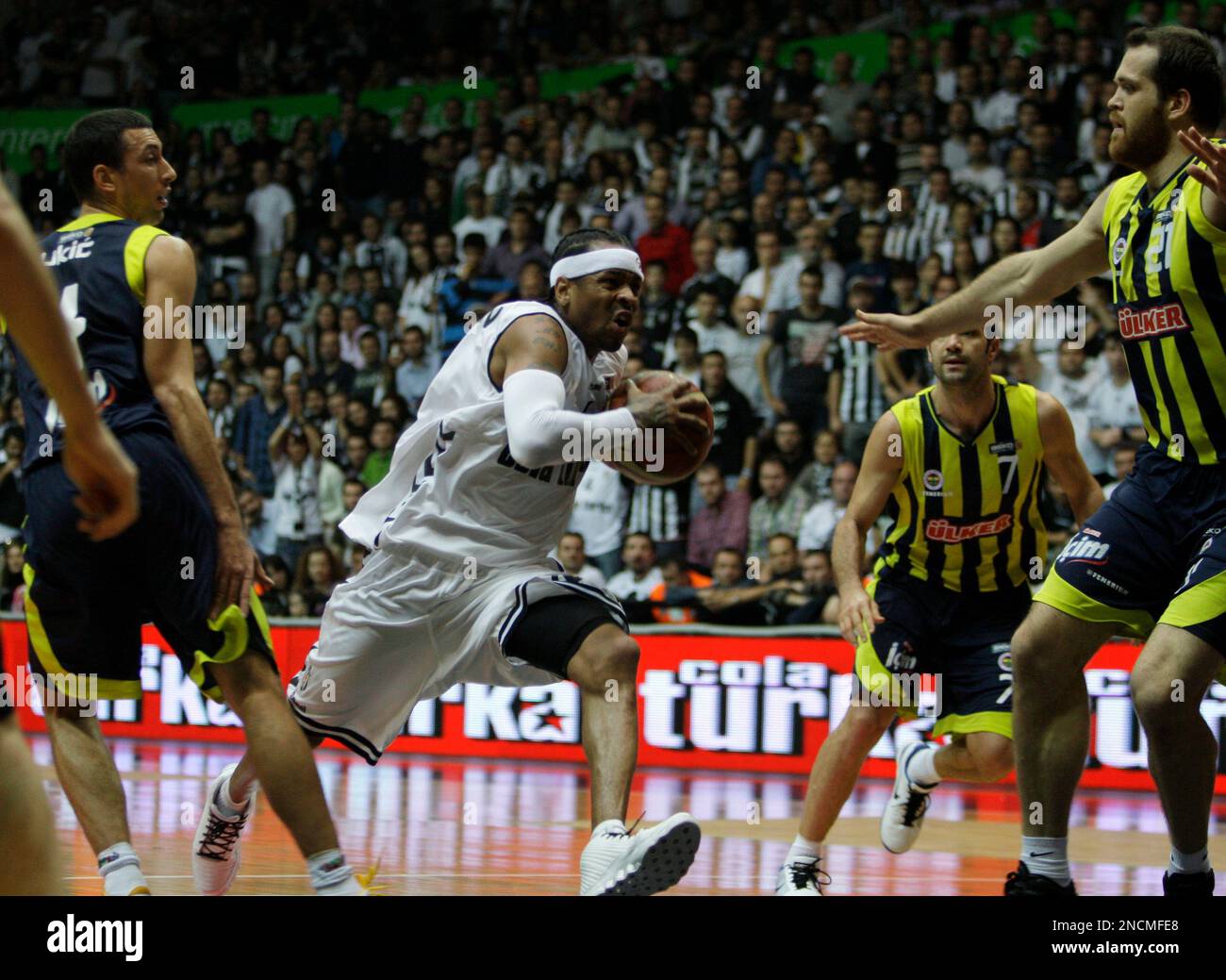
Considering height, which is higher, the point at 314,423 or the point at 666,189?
the point at 666,189

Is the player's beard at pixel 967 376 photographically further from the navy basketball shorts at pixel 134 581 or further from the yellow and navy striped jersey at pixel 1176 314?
the navy basketball shorts at pixel 134 581

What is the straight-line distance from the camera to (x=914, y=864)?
7047mm

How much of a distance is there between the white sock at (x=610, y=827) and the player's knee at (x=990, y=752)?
2.12 metres

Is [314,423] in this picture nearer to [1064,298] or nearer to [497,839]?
[1064,298]

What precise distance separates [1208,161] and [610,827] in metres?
2.32

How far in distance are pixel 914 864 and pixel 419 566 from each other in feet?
9.71

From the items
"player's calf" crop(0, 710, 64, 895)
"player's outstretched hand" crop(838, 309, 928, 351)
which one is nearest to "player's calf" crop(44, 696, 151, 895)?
"player's calf" crop(0, 710, 64, 895)

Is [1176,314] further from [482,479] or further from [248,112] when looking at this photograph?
[248,112]

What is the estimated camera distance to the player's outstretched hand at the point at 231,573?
4363 millimetres

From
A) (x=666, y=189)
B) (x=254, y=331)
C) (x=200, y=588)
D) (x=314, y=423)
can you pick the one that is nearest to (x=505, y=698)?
(x=314, y=423)

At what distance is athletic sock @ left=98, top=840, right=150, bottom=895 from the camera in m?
4.65

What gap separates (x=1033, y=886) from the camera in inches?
180

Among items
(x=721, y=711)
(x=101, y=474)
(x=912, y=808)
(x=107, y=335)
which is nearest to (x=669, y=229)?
(x=721, y=711)

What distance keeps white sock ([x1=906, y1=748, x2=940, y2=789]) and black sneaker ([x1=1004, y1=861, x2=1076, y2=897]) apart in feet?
5.92
